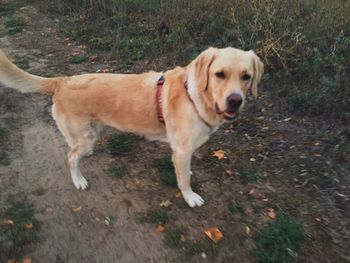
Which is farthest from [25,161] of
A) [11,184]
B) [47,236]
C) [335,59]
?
[335,59]

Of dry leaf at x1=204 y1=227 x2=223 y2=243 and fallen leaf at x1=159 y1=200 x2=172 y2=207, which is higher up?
dry leaf at x1=204 y1=227 x2=223 y2=243

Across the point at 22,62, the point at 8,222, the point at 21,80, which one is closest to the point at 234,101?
the point at 21,80

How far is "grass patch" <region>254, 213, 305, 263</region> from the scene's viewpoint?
357 centimetres

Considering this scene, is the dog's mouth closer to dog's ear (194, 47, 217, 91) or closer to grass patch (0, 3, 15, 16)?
dog's ear (194, 47, 217, 91)

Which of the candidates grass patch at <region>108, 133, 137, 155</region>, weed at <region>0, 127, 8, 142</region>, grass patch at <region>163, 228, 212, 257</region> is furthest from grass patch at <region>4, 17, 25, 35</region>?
grass patch at <region>163, 228, 212, 257</region>

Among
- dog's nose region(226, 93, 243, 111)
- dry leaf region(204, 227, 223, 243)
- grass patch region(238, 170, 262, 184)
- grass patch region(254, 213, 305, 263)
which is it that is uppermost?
dog's nose region(226, 93, 243, 111)

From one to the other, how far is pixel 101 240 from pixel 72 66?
4.01m

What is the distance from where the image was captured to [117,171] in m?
4.67

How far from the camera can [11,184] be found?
4.49 metres

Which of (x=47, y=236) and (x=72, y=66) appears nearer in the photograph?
(x=47, y=236)

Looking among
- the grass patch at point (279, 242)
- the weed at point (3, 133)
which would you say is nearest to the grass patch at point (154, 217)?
the grass patch at point (279, 242)

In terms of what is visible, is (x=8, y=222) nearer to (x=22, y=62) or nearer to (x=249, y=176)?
(x=249, y=176)

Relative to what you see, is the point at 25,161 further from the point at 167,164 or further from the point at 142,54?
the point at 142,54

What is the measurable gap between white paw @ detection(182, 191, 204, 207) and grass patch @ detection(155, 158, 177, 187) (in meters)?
0.31
